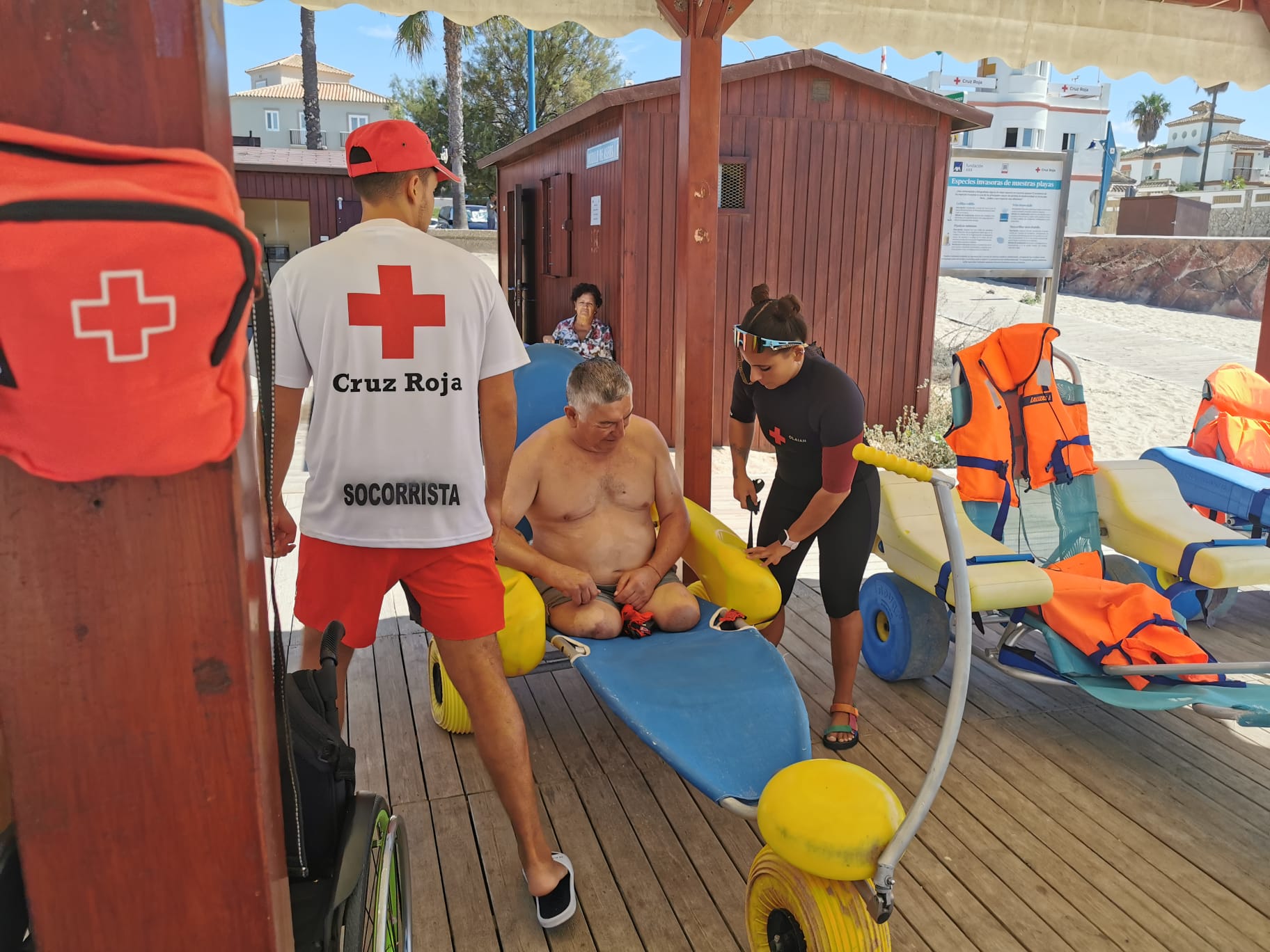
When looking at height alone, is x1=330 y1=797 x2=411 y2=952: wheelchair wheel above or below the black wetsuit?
below

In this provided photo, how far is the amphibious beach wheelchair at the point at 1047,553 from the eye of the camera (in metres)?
2.87

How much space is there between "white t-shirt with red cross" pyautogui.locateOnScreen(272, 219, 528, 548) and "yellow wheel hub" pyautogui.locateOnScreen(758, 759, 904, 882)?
0.87 metres

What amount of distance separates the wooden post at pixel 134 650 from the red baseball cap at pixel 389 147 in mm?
1106

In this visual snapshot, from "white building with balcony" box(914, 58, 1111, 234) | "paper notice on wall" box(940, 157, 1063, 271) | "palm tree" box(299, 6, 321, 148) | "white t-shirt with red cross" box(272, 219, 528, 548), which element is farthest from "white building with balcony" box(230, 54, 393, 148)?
"white t-shirt with red cross" box(272, 219, 528, 548)

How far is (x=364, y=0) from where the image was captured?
3301 millimetres

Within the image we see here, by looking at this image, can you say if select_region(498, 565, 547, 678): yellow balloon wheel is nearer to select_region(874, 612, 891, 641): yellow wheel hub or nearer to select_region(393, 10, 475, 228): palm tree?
select_region(874, 612, 891, 641): yellow wheel hub

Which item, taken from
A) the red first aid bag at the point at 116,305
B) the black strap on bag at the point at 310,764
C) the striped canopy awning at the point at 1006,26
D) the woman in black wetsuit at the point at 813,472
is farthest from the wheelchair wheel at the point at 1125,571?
the red first aid bag at the point at 116,305

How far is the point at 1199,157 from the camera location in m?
52.4

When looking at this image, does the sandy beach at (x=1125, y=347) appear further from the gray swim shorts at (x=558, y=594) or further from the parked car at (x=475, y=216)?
the parked car at (x=475, y=216)

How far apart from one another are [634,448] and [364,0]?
1.85 meters

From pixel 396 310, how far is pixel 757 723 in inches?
53.2

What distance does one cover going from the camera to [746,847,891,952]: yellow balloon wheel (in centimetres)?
178

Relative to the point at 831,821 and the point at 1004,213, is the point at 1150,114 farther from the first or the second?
the point at 831,821

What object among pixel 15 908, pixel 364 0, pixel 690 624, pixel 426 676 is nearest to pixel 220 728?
pixel 15 908
